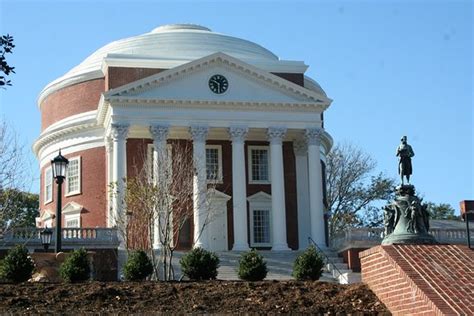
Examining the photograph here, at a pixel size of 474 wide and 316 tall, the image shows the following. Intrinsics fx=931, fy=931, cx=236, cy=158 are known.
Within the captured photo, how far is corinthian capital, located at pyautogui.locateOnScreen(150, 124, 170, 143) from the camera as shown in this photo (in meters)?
49.8

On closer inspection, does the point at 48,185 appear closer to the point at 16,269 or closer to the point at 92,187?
the point at 92,187

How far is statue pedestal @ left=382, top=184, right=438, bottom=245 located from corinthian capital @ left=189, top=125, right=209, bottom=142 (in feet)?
96.7

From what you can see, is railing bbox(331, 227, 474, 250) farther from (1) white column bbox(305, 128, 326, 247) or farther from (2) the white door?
(2) the white door

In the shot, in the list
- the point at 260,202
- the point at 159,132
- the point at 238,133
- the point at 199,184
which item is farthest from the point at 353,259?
the point at 159,132

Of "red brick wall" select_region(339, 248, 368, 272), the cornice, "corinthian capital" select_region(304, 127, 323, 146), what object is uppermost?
the cornice

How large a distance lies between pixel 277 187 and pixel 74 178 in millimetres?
13424

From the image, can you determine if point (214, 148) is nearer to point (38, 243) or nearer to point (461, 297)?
point (38, 243)

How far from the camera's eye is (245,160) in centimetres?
5372

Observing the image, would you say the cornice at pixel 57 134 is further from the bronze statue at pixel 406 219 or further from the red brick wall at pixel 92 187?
the bronze statue at pixel 406 219

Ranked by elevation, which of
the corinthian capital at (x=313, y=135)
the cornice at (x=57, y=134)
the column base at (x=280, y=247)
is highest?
the cornice at (x=57, y=134)

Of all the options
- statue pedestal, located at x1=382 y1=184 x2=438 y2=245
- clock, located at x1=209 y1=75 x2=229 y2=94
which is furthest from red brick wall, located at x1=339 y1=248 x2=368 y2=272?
statue pedestal, located at x1=382 y1=184 x2=438 y2=245

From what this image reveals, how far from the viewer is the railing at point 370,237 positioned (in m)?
46.4

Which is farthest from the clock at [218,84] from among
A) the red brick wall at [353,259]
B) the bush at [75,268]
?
the bush at [75,268]

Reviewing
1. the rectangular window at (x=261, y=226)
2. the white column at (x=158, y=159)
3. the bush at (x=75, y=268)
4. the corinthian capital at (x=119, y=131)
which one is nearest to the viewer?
the bush at (x=75, y=268)
